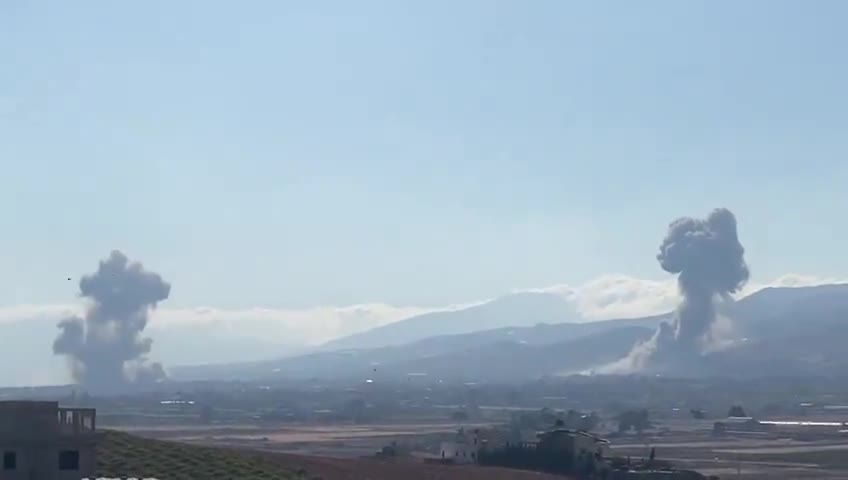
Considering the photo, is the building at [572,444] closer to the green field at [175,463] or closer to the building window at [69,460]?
the green field at [175,463]

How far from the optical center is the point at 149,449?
50125 millimetres

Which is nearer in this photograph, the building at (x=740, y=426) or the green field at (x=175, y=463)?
the green field at (x=175, y=463)

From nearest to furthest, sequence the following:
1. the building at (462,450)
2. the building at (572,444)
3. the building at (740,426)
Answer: the building at (572,444)
the building at (462,450)
the building at (740,426)

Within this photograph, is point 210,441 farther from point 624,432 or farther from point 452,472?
point 452,472

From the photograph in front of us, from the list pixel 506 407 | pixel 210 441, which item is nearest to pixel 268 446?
pixel 210 441

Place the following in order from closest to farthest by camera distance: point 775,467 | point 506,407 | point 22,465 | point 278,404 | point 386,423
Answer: point 22,465, point 775,467, point 386,423, point 506,407, point 278,404

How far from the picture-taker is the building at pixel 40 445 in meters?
36.5

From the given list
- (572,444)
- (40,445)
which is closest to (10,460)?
(40,445)

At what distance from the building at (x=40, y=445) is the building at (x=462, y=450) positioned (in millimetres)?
33538

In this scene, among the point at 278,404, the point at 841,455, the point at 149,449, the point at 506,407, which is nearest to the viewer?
the point at 149,449

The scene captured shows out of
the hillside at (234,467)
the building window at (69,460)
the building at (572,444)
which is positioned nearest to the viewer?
the building window at (69,460)

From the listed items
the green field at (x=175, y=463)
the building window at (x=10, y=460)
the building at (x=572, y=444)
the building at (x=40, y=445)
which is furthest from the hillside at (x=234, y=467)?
the building at (x=572, y=444)

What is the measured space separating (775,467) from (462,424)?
47796mm

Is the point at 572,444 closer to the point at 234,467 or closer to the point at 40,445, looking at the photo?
the point at 234,467
